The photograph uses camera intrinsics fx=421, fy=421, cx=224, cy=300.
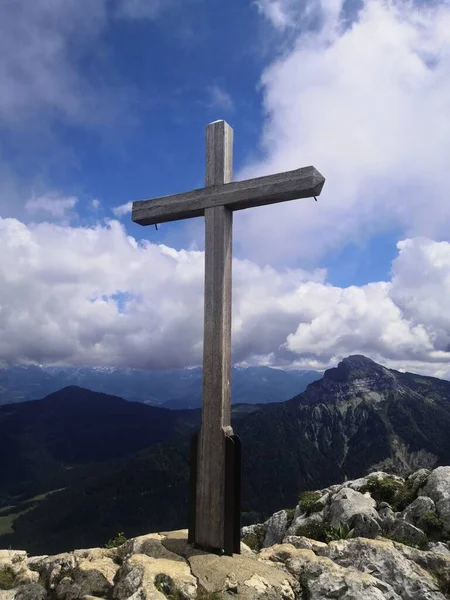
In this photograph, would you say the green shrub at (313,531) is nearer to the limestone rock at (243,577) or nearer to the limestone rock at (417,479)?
the limestone rock at (417,479)

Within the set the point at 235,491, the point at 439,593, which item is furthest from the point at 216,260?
the point at 439,593

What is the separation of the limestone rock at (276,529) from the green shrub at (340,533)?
3.23m

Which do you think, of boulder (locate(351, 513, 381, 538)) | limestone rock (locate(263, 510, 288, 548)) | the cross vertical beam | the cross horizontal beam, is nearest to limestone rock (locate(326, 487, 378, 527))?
boulder (locate(351, 513, 381, 538))

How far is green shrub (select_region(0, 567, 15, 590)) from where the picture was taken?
933cm

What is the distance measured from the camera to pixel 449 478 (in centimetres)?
2023

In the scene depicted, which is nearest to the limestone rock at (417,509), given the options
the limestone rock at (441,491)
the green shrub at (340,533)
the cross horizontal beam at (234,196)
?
the limestone rock at (441,491)

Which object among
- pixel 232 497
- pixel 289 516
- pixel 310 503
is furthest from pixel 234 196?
pixel 289 516

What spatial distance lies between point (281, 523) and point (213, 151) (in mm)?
18724

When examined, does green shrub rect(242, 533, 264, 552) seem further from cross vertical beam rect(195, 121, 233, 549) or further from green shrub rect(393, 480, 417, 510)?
cross vertical beam rect(195, 121, 233, 549)

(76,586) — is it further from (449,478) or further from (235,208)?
(449,478)

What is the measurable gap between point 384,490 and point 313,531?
527cm

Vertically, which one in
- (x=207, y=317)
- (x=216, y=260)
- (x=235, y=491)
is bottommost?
(x=235, y=491)

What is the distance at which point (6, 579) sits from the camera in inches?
381

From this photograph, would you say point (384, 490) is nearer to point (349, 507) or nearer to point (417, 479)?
point (417, 479)
